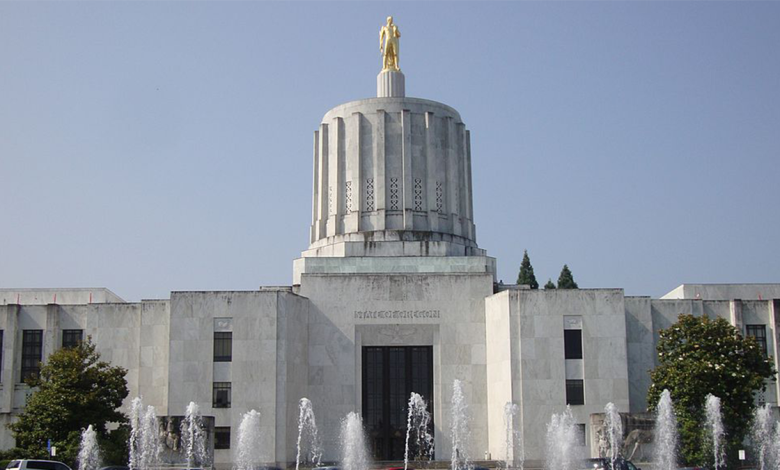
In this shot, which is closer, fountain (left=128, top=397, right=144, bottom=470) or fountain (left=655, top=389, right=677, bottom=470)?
fountain (left=655, top=389, right=677, bottom=470)

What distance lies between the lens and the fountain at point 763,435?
40562 mm

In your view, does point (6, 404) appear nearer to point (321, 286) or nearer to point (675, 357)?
point (321, 286)

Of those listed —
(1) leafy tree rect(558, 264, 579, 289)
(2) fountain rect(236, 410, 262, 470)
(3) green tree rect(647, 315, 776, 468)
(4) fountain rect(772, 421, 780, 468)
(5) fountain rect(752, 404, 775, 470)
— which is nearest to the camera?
(3) green tree rect(647, 315, 776, 468)

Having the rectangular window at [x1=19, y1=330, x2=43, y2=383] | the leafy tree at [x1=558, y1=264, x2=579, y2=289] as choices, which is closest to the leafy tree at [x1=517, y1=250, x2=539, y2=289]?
the leafy tree at [x1=558, y1=264, x2=579, y2=289]

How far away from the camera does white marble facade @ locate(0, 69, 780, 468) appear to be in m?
42.6

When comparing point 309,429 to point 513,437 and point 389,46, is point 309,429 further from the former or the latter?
point 389,46

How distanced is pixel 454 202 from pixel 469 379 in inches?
375

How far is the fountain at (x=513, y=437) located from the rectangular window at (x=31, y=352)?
22374 mm

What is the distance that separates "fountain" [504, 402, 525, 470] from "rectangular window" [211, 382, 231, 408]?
12.3 metres

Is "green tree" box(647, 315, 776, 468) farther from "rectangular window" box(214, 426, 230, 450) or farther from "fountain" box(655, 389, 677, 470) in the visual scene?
"rectangular window" box(214, 426, 230, 450)

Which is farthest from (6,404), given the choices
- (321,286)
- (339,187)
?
(339,187)

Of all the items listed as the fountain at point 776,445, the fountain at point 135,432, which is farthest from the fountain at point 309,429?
the fountain at point 776,445

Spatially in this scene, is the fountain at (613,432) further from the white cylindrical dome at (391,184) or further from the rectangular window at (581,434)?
the white cylindrical dome at (391,184)

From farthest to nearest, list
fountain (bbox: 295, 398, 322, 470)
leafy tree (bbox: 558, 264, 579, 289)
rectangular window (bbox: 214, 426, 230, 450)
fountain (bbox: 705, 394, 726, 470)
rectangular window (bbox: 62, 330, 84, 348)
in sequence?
leafy tree (bbox: 558, 264, 579, 289)
rectangular window (bbox: 62, 330, 84, 348)
fountain (bbox: 295, 398, 322, 470)
rectangular window (bbox: 214, 426, 230, 450)
fountain (bbox: 705, 394, 726, 470)
